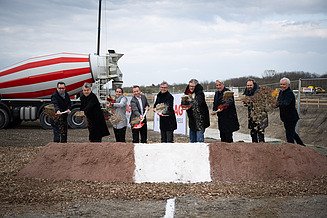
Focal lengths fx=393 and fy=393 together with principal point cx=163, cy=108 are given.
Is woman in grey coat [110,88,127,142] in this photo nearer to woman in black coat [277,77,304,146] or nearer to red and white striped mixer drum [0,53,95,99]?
woman in black coat [277,77,304,146]

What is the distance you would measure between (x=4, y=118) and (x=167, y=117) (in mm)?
13317

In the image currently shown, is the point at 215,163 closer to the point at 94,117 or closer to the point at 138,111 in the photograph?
the point at 138,111

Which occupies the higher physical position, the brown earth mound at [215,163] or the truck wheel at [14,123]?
the brown earth mound at [215,163]

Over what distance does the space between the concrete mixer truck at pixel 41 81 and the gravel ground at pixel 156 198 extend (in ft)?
42.1

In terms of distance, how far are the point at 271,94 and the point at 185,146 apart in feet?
9.25

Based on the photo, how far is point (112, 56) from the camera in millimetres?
21469

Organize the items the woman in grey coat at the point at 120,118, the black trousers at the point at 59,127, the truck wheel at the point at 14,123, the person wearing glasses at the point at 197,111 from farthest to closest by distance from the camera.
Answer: the truck wheel at the point at 14,123
the black trousers at the point at 59,127
the woman in grey coat at the point at 120,118
the person wearing glasses at the point at 197,111

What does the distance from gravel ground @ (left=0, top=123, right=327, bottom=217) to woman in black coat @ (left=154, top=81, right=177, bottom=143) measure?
94.9 inches

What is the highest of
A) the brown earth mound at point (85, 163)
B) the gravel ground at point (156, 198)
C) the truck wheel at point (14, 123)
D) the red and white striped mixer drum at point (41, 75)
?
the red and white striped mixer drum at point (41, 75)

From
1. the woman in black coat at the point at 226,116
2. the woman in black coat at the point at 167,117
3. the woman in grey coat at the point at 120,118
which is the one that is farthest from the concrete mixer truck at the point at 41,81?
the woman in black coat at the point at 226,116

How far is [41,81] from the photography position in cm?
2038

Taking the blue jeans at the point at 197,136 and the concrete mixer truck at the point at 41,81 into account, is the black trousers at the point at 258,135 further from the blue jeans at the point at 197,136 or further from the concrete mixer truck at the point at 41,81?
the concrete mixer truck at the point at 41,81

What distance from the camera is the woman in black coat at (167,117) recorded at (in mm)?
9711

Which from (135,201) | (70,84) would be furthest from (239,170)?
(70,84)
